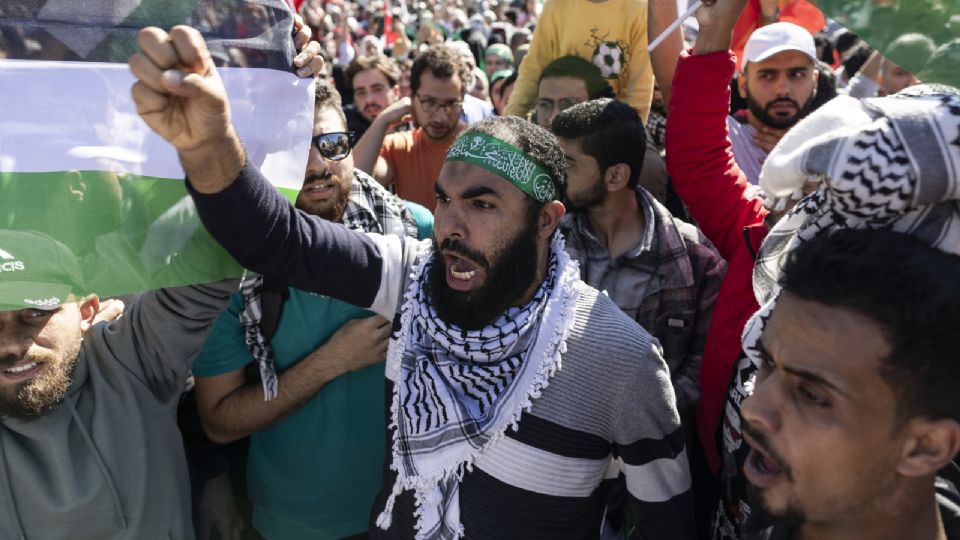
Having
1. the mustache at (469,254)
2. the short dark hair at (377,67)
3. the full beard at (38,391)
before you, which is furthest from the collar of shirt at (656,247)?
the short dark hair at (377,67)

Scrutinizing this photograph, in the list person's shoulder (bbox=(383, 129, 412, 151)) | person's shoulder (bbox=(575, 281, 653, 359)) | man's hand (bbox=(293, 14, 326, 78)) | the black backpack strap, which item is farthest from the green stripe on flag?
person's shoulder (bbox=(383, 129, 412, 151))

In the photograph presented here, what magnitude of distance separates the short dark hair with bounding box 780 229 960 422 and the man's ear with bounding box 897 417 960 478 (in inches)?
0.6

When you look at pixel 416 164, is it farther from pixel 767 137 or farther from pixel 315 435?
pixel 315 435

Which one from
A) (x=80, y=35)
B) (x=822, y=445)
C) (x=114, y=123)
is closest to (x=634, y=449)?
(x=822, y=445)

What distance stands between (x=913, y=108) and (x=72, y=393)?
206 cm

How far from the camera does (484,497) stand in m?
1.93

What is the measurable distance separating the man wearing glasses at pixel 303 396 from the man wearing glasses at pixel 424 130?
195 cm

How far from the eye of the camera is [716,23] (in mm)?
2221

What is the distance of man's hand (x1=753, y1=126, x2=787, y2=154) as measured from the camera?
3.43m

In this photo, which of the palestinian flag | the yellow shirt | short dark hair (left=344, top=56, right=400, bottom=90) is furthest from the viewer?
short dark hair (left=344, top=56, right=400, bottom=90)

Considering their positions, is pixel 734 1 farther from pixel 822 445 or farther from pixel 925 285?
pixel 822 445

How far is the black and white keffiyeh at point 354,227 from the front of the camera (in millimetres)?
2318

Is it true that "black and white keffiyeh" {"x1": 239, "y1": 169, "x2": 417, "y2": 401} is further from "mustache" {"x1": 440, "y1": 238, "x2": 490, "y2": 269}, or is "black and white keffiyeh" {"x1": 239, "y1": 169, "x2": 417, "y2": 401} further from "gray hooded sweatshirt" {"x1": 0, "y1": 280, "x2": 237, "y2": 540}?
"mustache" {"x1": 440, "y1": 238, "x2": 490, "y2": 269}

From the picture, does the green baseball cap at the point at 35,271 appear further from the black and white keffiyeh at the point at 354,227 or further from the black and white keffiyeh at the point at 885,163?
the black and white keffiyeh at the point at 885,163
